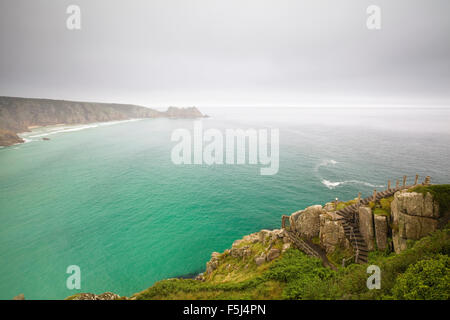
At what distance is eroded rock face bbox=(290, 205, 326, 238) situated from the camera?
2056 cm

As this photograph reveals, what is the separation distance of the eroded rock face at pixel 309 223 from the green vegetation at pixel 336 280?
3068 millimetres

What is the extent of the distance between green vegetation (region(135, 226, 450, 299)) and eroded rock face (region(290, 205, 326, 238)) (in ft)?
10.1

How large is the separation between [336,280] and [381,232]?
27.7 ft

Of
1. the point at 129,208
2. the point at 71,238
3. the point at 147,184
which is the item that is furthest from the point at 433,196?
the point at 147,184

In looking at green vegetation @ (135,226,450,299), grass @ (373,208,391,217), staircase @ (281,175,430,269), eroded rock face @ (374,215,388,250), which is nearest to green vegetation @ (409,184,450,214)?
green vegetation @ (135,226,450,299)

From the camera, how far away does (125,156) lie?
7025cm

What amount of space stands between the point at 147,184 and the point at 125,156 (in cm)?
3247

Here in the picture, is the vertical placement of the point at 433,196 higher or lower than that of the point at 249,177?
higher

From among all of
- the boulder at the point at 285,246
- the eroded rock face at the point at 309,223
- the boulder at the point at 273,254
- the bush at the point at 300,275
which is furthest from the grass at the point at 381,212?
the boulder at the point at 273,254

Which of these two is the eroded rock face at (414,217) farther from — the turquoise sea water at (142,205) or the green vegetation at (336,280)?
the turquoise sea water at (142,205)

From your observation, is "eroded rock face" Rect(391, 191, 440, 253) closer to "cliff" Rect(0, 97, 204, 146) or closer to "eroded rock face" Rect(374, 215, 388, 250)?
"eroded rock face" Rect(374, 215, 388, 250)

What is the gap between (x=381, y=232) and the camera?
56.8 feet

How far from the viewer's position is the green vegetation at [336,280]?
9.52 meters

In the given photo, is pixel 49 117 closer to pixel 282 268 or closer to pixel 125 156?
pixel 125 156
